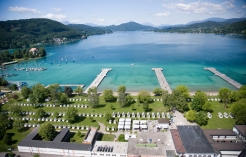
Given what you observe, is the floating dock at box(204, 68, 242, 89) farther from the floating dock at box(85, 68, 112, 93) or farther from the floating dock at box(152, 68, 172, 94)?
the floating dock at box(85, 68, 112, 93)

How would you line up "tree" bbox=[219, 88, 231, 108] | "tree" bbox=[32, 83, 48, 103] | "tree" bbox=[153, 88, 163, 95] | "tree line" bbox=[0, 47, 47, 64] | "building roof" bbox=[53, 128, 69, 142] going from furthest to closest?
"tree line" bbox=[0, 47, 47, 64] < "tree" bbox=[153, 88, 163, 95] < "tree" bbox=[32, 83, 48, 103] < "tree" bbox=[219, 88, 231, 108] < "building roof" bbox=[53, 128, 69, 142]

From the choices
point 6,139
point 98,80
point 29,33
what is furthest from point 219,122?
point 29,33

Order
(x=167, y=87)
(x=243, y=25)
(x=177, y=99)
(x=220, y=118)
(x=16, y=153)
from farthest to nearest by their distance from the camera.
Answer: (x=243, y=25) < (x=167, y=87) < (x=177, y=99) < (x=220, y=118) < (x=16, y=153)

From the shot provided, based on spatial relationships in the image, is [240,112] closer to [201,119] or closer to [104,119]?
[201,119]

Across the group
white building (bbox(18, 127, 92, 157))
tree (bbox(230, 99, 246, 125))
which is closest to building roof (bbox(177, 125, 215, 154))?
tree (bbox(230, 99, 246, 125))

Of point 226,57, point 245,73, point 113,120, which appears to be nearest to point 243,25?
point 226,57

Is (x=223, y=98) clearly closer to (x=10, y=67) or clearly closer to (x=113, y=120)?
(x=113, y=120)

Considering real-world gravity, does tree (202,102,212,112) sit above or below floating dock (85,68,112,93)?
below

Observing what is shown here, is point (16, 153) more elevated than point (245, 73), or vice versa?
point (245, 73)
